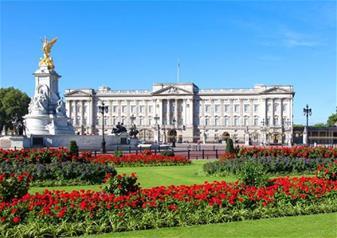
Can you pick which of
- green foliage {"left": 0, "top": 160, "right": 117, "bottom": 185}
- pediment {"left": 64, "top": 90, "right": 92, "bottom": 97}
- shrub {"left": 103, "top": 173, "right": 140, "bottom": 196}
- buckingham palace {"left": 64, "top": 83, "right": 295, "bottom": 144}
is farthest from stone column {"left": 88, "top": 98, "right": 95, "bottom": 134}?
shrub {"left": 103, "top": 173, "right": 140, "bottom": 196}

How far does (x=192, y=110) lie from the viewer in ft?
417

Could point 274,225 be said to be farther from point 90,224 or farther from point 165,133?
point 165,133

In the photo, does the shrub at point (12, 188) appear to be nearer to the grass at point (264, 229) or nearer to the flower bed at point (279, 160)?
the grass at point (264, 229)

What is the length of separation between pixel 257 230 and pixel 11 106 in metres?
89.7

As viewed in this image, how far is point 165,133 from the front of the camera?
125m

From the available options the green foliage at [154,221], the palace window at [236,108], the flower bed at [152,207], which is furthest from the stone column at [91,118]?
the green foliage at [154,221]

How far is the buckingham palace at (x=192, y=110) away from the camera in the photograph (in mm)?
121562

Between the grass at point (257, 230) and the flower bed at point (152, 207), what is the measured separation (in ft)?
1.28

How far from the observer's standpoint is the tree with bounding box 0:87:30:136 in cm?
9238

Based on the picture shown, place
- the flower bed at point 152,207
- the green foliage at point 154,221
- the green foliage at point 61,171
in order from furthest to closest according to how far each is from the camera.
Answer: the green foliage at point 61,171
the flower bed at point 152,207
the green foliage at point 154,221

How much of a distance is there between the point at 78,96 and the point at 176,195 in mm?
123952

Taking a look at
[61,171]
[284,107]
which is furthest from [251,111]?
[61,171]

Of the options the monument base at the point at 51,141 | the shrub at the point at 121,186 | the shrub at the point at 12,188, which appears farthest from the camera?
the monument base at the point at 51,141

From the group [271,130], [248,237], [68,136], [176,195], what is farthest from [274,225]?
[271,130]
